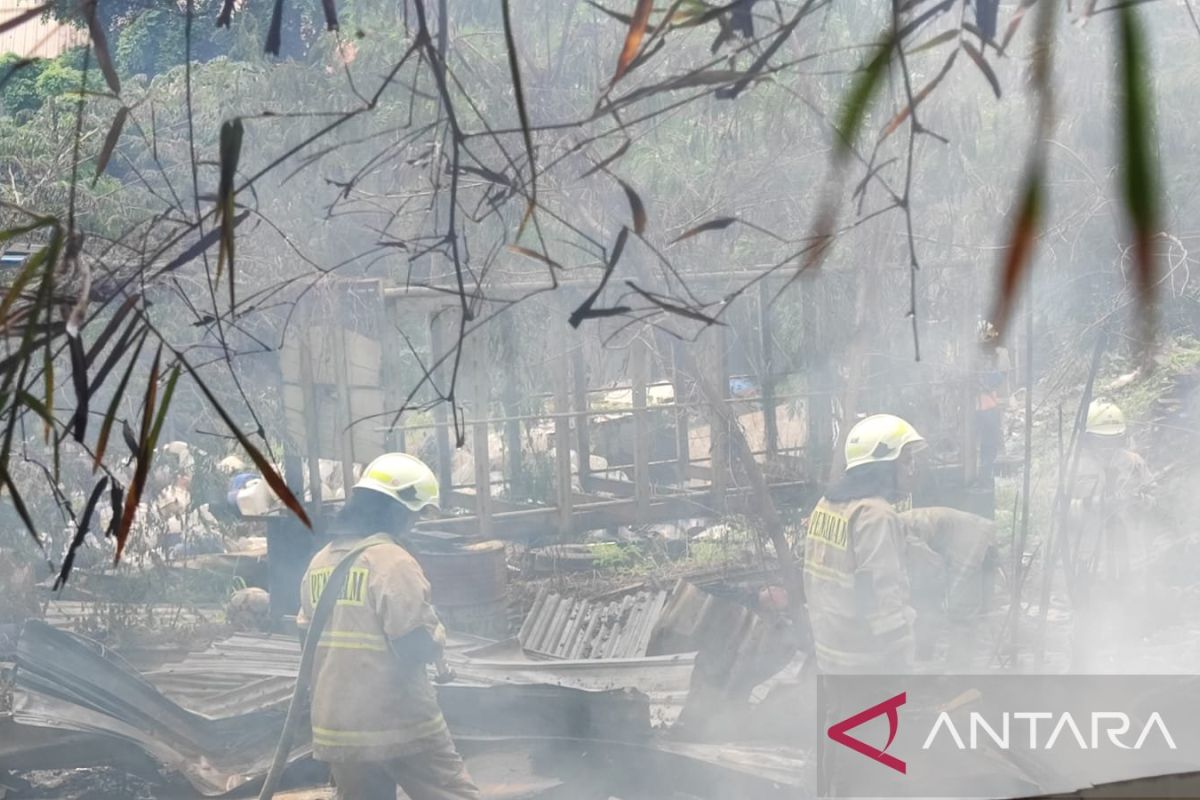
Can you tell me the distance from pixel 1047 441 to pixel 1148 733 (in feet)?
18.9

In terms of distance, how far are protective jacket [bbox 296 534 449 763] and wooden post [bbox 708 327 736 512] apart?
3.56 m

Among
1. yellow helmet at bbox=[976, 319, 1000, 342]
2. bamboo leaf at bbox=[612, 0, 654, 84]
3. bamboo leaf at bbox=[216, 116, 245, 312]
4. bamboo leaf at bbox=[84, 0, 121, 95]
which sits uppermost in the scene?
yellow helmet at bbox=[976, 319, 1000, 342]

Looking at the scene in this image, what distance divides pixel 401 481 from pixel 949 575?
359 centimetres

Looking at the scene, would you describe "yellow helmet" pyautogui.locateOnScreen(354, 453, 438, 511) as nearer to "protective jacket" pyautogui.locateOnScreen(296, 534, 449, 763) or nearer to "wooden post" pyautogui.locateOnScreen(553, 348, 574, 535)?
"protective jacket" pyautogui.locateOnScreen(296, 534, 449, 763)

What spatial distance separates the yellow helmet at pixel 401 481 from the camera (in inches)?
192

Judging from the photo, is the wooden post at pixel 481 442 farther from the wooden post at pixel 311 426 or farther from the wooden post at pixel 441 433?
the wooden post at pixel 311 426

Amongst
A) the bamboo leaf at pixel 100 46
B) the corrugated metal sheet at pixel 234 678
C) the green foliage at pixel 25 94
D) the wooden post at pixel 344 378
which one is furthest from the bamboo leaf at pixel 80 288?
the green foliage at pixel 25 94

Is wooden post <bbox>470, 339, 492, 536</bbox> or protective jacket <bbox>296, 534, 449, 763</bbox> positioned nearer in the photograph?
protective jacket <bbox>296, 534, 449, 763</bbox>

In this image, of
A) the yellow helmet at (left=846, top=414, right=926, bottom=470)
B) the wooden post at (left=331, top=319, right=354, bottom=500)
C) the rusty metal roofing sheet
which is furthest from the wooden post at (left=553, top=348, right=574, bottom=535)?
the yellow helmet at (left=846, top=414, right=926, bottom=470)

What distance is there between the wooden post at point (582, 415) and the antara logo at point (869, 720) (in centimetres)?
332

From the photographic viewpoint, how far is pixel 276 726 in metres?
6.10

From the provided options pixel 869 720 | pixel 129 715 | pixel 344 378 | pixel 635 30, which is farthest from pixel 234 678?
pixel 635 30

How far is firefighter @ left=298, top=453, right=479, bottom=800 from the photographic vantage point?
4.48 meters

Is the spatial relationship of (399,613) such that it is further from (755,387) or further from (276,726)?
(755,387)
